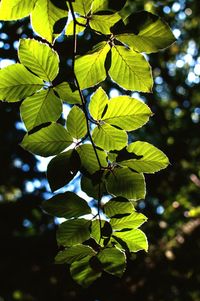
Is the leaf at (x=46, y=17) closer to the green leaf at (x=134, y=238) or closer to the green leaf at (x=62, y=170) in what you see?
the green leaf at (x=62, y=170)

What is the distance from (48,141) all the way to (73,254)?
0.32 m

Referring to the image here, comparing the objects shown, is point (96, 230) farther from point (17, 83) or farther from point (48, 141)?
point (17, 83)

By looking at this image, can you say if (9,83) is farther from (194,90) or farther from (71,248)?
(194,90)

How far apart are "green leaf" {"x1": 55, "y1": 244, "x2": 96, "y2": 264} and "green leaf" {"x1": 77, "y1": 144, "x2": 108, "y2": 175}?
8.3 inches

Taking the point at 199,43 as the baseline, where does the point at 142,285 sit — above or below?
below

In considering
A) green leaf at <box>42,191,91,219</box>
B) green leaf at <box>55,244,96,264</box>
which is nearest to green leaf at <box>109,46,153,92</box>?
green leaf at <box>42,191,91,219</box>

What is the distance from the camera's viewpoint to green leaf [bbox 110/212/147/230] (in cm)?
86

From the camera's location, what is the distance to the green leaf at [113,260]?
2.75 ft

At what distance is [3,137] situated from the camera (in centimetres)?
479

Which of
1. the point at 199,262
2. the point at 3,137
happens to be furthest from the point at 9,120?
the point at 199,262

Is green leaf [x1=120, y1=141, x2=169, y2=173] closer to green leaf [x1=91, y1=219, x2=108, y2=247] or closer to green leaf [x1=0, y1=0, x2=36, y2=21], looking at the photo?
green leaf [x1=91, y1=219, x2=108, y2=247]

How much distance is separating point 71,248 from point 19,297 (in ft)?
14.8

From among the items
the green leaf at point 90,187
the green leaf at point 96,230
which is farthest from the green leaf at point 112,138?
the green leaf at point 96,230

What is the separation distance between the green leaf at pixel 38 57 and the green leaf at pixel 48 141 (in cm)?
15
